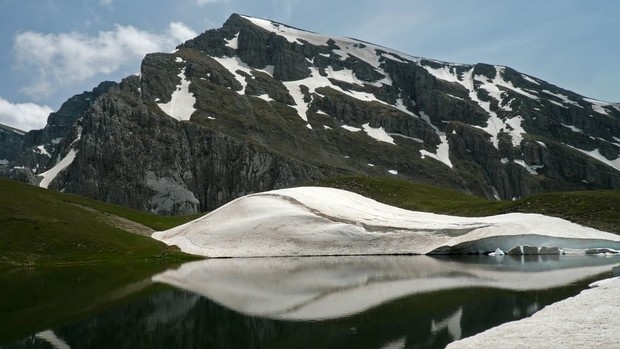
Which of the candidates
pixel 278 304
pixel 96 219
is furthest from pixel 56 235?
pixel 278 304

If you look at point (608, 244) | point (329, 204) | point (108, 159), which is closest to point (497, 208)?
point (608, 244)

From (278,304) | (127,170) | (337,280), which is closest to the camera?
(278,304)

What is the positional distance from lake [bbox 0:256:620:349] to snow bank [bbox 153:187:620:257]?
17.5 metres

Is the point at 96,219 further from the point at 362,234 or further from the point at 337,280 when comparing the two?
the point at 337,280

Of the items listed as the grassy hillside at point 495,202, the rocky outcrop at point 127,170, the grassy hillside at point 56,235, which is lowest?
the grassy hillside at point 56,235

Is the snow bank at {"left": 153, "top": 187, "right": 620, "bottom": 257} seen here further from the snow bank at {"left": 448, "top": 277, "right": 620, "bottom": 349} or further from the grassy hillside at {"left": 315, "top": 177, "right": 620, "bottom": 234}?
the snow bank at {"left": 448, "top": 277, "right": 620, "bottom": 349}

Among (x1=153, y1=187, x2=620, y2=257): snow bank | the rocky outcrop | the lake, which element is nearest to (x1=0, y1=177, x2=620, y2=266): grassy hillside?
(x1=153, y1=187, x2=620, y2=257): snow bank

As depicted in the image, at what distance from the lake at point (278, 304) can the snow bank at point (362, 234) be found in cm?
1746

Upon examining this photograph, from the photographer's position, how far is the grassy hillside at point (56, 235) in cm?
6700

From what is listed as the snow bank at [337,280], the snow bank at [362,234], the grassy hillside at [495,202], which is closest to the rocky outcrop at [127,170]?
the grassy hillside at [495,202]

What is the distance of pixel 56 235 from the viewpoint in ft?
237

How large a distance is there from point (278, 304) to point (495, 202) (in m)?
95.5

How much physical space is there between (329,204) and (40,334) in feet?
191

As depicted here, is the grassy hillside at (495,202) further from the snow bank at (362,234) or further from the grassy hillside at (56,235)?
the grassy hillside at (56,235)
